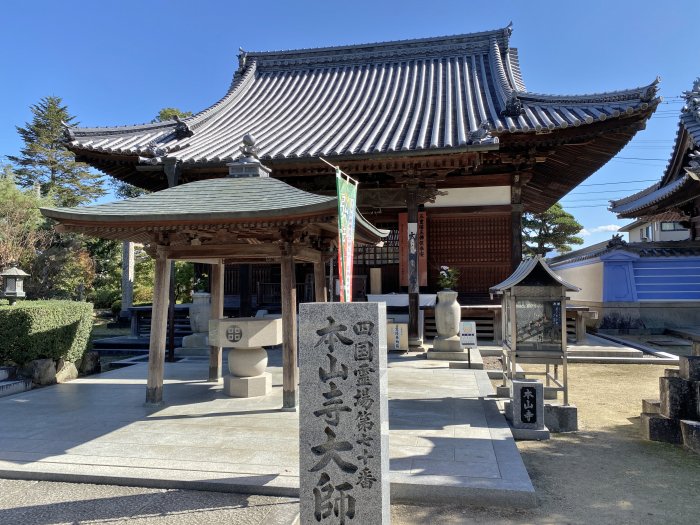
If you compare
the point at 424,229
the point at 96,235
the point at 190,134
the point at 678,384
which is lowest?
the point at 678,384

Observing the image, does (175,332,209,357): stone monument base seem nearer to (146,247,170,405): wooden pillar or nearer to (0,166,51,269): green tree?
(146,247,170,405): wooden pillar

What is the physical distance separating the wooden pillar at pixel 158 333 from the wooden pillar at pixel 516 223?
849cm

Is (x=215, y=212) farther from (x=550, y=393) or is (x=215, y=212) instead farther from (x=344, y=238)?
(x=550, y=393)

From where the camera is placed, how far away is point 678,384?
18.8ft

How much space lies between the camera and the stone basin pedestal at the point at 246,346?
696cm

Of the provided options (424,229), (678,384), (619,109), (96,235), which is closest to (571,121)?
(619,109)

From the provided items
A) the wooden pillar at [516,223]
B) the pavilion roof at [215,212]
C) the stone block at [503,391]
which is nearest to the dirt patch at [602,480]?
the stone block at [503,391]

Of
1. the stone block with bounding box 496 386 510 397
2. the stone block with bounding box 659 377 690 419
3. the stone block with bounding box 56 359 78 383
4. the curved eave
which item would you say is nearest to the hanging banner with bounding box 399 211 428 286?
the stone block with bounding box 496 386 510 397

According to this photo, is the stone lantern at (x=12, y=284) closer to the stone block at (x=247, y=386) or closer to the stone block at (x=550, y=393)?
the stone block at (x=247, y=386)

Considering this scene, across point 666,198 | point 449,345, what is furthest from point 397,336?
point 666,198

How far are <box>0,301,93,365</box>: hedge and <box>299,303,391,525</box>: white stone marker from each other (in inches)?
294

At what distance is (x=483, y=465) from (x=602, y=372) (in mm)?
7053

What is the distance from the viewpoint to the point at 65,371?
906 cm

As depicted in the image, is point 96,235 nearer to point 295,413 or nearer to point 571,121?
point 295,413
